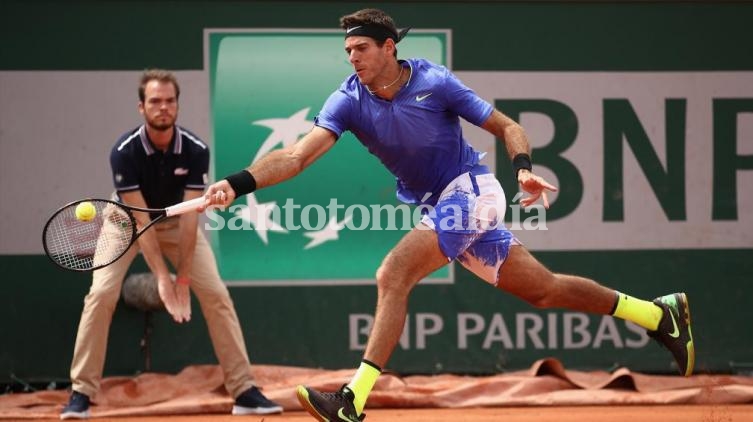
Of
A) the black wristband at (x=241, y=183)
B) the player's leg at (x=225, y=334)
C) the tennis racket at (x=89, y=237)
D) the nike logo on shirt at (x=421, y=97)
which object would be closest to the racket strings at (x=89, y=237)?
the tennis racket at (x=89, y=237)

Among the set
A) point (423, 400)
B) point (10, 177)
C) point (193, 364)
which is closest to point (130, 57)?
point (10, 177)

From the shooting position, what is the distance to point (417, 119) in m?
5.25

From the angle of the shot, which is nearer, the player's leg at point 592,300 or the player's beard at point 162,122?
the player's leg at point 592,300

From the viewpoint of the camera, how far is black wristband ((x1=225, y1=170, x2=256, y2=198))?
187 inches

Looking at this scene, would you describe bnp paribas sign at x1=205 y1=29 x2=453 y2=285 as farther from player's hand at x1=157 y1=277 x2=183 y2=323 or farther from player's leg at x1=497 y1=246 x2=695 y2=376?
player's leg at x1=497 y1=246 x2=695 y2=376

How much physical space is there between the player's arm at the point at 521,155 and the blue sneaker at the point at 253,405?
225 centimetres

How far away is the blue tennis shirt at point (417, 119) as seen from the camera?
525 centimetres

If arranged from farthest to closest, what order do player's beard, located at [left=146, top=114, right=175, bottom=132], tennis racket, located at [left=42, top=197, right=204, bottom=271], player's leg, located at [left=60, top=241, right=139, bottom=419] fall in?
player's leg, located at [left=60, top=241, right=139, bottom=419], player's beard, located at [left=146, top=114, right=175, bottom=132], tennis racket, located at [left=42, top=197, right=204, bottom=271]

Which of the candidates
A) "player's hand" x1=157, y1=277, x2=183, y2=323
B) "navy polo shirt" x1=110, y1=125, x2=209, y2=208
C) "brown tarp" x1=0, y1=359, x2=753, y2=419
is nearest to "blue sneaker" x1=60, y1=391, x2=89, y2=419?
"brown tarp" x1=0, y1=359, x2=753, y2=419

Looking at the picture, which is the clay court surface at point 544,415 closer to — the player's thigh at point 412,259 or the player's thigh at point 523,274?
the player's thigh at point 523,274

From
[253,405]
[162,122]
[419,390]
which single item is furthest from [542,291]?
[162,122]

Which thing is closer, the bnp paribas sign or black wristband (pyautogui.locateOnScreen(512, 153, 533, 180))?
black wristband (pyautogui.locateOnScreen(512, 153, 533, 180))

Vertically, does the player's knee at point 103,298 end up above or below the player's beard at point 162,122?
below

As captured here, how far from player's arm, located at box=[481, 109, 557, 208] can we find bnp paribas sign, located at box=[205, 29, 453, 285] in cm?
232
